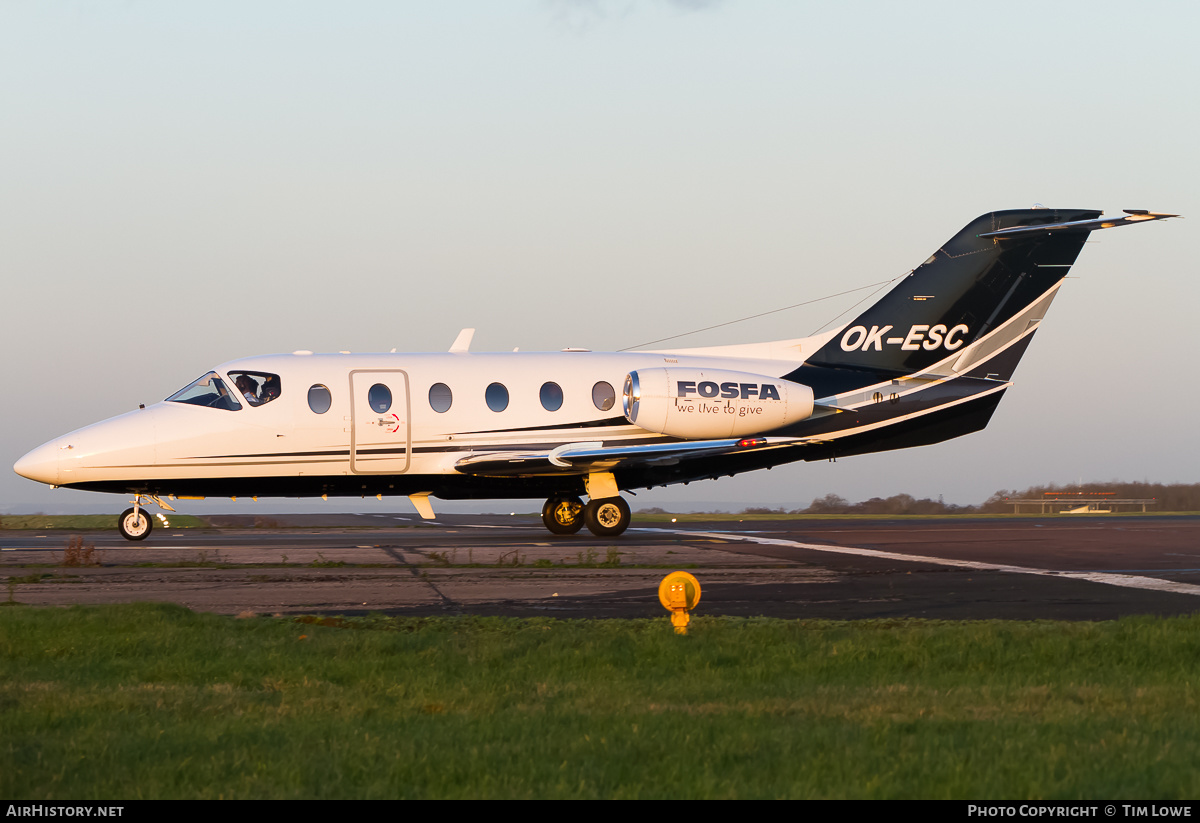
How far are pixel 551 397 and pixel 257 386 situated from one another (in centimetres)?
584

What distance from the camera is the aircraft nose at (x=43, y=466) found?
69.2 ft

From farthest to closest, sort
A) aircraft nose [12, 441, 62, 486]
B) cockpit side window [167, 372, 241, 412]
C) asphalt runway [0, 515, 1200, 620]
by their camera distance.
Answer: cockpit side window [167, 372, 241, 412], aircraft nose [12, 441, 62, 486], asphalt runway [0, 515, 1200, 620]

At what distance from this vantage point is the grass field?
5.11m

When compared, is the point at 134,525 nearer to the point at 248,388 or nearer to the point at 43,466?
the point at 43,466

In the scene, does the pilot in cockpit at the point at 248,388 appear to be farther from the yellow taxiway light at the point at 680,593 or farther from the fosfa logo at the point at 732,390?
the yellow taxiway light at the point at 680,593

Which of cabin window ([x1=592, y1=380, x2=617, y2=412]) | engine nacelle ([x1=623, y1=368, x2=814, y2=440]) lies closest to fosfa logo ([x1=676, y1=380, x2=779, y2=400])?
engine nacelle ([x1=623, y1=368, x2=814, y2=440])

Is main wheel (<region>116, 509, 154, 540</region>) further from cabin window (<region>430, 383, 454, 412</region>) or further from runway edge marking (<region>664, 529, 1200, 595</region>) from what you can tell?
runway edge marking (<region>664, 529, 1200, 595</region>)

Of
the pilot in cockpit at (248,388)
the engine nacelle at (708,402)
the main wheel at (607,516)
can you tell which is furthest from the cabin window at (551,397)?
the pilot in cockpit at (248,388)

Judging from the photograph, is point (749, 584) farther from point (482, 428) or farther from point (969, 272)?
point (969, 272)

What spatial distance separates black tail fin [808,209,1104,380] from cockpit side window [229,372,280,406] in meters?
11.4

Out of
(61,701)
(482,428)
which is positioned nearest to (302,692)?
(61,701)

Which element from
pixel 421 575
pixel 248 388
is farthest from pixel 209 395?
pixel 421 575

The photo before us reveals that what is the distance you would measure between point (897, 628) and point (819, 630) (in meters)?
0.76

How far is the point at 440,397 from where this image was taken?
901 inches
